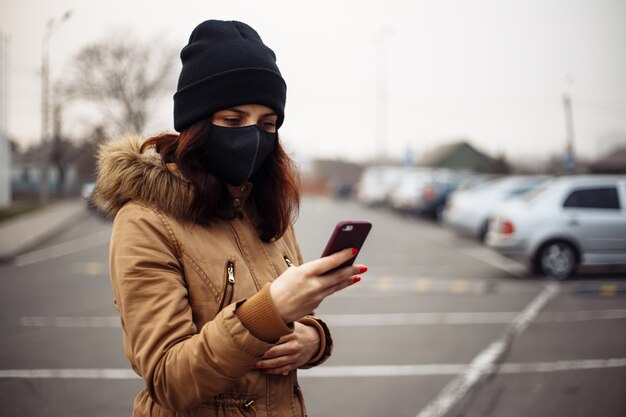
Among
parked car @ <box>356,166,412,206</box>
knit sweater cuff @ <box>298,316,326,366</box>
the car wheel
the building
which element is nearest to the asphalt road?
the car wheel

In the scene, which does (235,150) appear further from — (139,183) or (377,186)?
(377,186)

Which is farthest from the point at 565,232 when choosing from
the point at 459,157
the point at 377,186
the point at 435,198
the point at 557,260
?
the point at 459,157

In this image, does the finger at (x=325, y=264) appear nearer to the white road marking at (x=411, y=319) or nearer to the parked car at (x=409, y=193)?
the white road marking at (x=411, y=319)

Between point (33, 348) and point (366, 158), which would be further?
point (366, 158)

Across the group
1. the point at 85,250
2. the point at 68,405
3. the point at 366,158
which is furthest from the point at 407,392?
Result: the point at 366,158

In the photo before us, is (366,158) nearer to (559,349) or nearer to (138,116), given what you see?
(138,116)

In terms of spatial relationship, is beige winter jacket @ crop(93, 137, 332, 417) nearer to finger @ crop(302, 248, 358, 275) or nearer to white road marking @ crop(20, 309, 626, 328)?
finger @ crop(302, 248, 358, 275)

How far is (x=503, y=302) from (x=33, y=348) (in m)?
6.01

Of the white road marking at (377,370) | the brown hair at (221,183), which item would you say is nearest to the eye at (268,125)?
the brown hair at (221,183)

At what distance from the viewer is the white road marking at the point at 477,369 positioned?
4.58 meters

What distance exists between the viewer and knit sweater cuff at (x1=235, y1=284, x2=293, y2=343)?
1419 millimetres

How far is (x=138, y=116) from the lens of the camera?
3862 centimetres

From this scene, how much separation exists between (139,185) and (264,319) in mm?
548

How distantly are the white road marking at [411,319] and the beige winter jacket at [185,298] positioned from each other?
5.50 m
